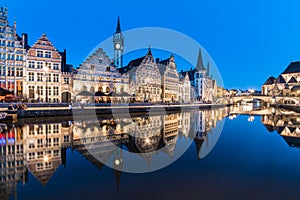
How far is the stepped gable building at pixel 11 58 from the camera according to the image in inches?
1177

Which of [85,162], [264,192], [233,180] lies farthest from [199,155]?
[85,162]

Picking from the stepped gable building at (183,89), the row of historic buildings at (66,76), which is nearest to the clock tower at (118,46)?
the row of historic buildings at (66,76)

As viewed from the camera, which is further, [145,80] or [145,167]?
[145,80]

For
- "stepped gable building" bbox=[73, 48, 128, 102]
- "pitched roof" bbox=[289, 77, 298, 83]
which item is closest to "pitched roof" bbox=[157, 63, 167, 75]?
"stepped gable building" bbox=[73, 48, 128, 102]

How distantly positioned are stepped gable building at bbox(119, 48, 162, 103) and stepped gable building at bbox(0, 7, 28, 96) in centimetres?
2038

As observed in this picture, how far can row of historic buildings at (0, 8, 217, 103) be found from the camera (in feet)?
99.8

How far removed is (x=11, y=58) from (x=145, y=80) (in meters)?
25.7

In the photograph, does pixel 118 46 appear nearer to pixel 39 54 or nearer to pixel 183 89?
pixel 183 89

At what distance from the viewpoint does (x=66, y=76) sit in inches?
1382

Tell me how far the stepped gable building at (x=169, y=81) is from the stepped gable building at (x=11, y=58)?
1228 inches

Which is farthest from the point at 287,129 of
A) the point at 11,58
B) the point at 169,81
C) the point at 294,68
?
the point at 294,68

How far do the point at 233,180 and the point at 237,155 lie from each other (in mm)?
3740

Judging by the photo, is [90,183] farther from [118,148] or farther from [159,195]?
[118,148]

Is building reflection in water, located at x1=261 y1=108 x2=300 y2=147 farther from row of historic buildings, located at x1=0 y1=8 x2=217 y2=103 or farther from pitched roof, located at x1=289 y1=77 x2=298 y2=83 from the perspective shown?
pitched roof, located at x1=289 y1=77 x2=298 y2=83
